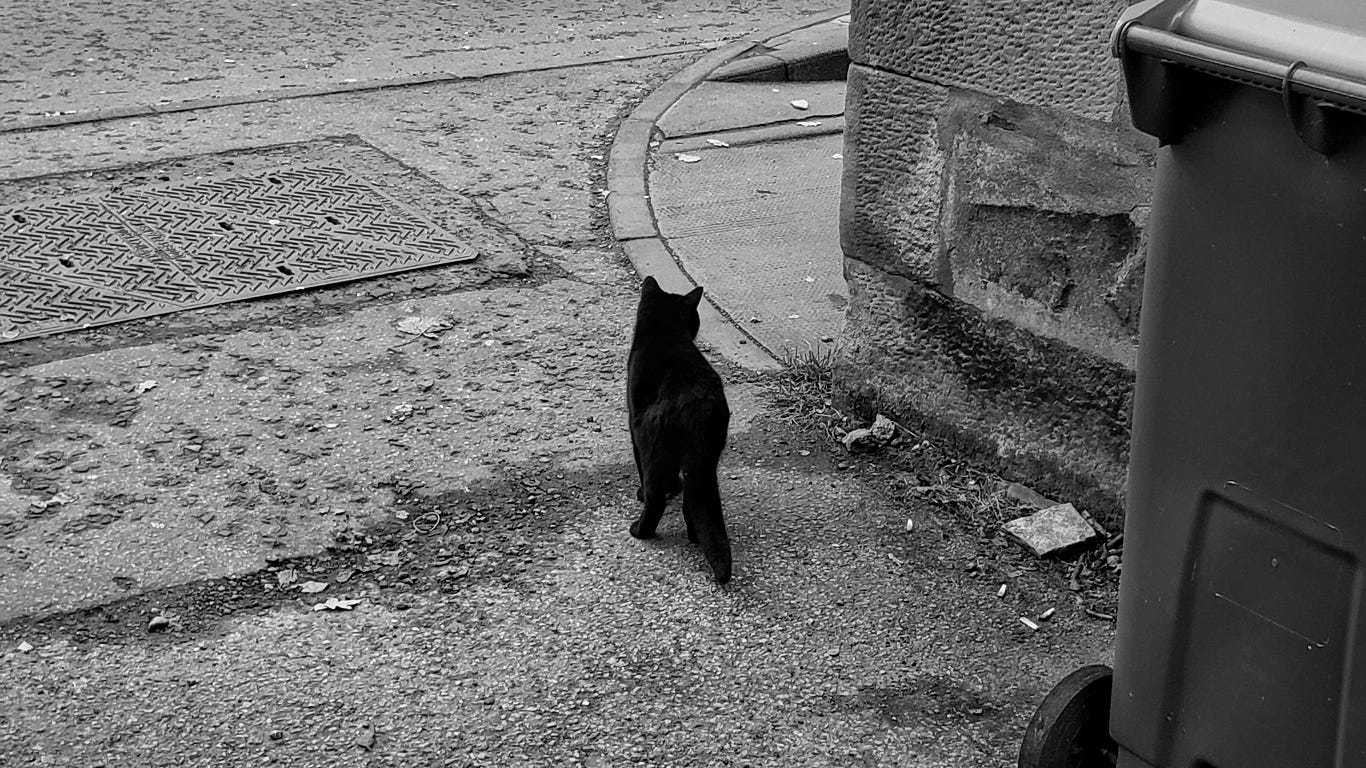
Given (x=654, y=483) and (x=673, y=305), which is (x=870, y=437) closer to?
(x=673, y=305)

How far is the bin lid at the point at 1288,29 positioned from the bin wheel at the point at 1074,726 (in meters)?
1.17

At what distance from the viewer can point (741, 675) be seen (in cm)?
317

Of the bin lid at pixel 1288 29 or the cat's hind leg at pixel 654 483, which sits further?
the cat's hind leg at pixel 654 483

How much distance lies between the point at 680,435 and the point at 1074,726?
1.18m

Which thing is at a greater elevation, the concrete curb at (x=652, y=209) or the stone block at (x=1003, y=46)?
the stone block at (x=1003, y=46)

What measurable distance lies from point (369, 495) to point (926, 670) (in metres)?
1.55

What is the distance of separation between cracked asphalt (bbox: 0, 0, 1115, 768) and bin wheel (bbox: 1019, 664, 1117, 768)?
0.30 m

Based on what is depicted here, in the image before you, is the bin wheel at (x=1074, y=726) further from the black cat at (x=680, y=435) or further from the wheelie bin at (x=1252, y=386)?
Result: the black cat at (x=680, y=435)

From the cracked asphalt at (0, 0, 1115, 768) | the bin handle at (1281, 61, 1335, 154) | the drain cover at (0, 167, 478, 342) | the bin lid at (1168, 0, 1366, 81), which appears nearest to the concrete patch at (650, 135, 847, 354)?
the cracked asphalt at (0, 0, 1115, 768)

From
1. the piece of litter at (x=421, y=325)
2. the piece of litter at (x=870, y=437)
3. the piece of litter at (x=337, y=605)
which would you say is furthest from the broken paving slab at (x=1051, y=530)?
the piece of litter at (x=421, y=325)

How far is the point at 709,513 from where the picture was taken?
11.5 ft

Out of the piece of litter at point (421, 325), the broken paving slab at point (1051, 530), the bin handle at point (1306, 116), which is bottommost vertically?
the broken paving slab at point (1051, 530)

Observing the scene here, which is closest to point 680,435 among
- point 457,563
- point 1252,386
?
point 457,563

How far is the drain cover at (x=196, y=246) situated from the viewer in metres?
4.84
